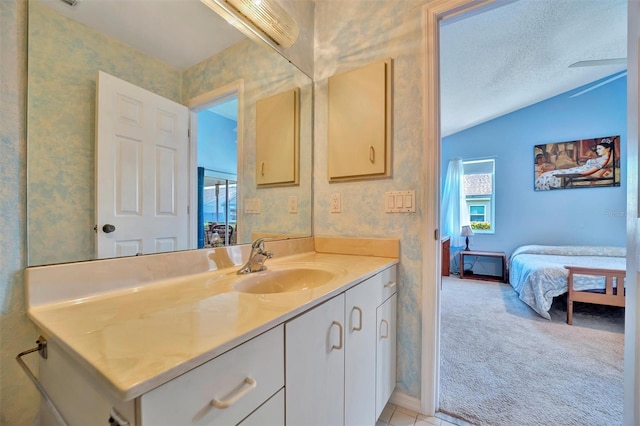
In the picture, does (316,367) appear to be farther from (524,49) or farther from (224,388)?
→ (524,49)

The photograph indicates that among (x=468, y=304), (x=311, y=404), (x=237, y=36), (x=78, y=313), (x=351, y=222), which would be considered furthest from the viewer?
(x=468, y=304)

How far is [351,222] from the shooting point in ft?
5.23

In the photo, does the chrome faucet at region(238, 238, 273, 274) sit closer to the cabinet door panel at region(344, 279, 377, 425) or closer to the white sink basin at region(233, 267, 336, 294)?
the white sink basin at region(233, 267, 336, 294)

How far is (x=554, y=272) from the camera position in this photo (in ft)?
8.81

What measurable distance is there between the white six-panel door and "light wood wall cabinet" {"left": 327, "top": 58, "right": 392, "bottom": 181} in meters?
0.88

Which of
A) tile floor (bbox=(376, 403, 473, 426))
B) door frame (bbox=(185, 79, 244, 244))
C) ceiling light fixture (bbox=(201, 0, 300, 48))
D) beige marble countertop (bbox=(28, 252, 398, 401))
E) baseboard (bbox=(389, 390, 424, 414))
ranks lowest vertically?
tile floor (bbox=(376, 403, 473, 426))

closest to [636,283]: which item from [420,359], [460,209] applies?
[420,359]

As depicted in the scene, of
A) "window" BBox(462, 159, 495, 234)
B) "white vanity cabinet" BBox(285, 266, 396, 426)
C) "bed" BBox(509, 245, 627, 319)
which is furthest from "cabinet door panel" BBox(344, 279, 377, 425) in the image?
"window" BBox(462, 159, 495, 234)

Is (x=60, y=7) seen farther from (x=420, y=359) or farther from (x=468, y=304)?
(x=468, y=304)

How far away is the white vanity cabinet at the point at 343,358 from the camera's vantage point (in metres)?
0.68

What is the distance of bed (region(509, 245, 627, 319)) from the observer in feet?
8.52

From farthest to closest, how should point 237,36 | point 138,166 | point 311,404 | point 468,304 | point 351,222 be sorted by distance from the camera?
point 468,304, point 351,222, point 237,36, point 138,166, point 311,404

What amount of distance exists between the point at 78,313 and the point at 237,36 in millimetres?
1328

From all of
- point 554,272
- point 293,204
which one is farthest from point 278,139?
point 554,272
